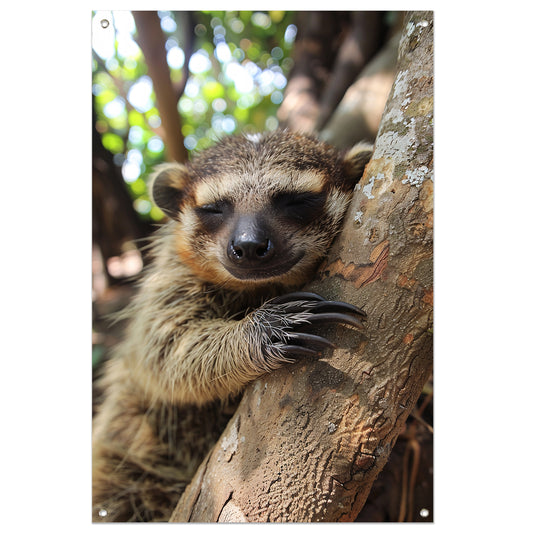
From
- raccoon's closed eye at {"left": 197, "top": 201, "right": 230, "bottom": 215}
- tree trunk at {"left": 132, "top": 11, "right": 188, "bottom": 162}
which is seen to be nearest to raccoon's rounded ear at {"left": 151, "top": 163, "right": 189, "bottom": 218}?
raccoon's closed eye at {"left": 197, "top": 201, "right": 230, "bottom": 215}

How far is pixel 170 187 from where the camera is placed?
229cm

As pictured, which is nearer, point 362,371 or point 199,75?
point 362,371

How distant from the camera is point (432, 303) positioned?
157 centimetres

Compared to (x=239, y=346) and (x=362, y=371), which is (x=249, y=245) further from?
(x=362, y=371)

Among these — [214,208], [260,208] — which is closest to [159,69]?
[214,208]

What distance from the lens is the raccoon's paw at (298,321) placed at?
155cm

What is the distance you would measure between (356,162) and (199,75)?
0.93 meters

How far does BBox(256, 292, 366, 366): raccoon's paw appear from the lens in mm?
1552

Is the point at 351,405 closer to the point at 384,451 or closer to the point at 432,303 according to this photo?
the point at 384,451

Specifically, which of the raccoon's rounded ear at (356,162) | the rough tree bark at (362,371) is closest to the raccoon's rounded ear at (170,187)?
the raccoon's rounded ear at (356,162)

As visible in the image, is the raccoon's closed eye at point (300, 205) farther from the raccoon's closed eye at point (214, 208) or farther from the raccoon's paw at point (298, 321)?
the raccoon's paw at point (298, 321)

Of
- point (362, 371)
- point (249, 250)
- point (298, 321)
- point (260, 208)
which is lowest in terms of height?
point (362, 371)

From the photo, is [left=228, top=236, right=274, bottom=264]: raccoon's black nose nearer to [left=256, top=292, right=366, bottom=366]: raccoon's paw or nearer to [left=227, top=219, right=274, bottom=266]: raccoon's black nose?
[left=227, top=219, right=274, bottom=266]: raccoon's black nose

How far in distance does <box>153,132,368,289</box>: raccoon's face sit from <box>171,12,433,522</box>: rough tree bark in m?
0.21
